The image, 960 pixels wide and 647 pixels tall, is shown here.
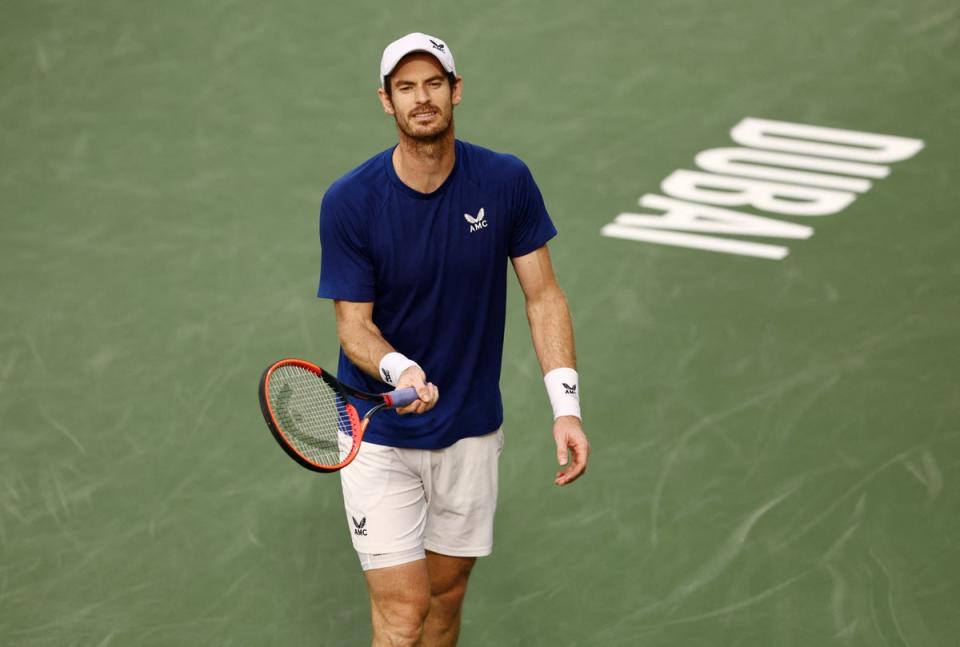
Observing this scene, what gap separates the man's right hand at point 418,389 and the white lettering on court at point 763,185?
11.1 feet

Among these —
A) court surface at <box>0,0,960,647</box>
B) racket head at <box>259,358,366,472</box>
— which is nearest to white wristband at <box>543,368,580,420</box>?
racket head at <box>259,358,366,472</box>

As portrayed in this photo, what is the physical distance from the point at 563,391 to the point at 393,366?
61cm

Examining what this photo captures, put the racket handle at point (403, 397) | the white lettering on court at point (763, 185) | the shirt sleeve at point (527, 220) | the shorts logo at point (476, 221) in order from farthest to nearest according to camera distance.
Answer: the white lettering on court at point (763, 185), the shirt sleeve at point (527, 220), the shorts logo at point (476, 221), the racket handle at point (403, 397)

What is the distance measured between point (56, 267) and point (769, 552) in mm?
3912

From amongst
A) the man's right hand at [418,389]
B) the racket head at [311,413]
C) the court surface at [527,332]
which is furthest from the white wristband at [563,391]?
the court surface at [527,332]

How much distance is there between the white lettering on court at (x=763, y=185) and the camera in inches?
302

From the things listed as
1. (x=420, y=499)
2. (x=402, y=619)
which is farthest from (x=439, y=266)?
(x=402, y=619)

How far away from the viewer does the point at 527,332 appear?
279 inches

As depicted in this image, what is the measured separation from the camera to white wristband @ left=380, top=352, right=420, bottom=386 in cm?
448

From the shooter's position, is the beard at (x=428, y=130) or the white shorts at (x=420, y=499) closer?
the beard at (x=428, y=130)

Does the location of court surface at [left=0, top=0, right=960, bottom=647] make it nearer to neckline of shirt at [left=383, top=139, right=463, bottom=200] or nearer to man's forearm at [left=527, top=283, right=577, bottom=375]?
man's forearm at [left=527, top=283, right=577, bottom=375]

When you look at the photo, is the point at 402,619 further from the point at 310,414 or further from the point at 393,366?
the point at 393,366

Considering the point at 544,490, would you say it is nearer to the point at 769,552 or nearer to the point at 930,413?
the point at 769,552

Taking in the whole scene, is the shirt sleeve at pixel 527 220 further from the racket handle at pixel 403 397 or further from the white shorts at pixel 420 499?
the racket handle at pixel 403 397
